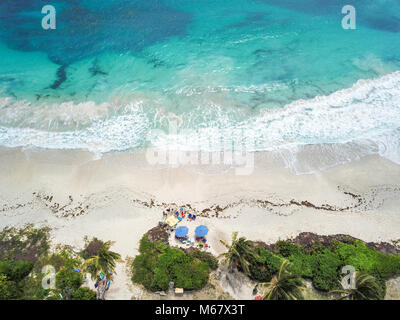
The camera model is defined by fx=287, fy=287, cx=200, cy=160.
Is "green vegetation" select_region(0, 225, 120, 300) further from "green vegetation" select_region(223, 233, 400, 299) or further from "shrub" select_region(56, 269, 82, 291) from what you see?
"green vegetation" select_region(223, 233, 400, 299)

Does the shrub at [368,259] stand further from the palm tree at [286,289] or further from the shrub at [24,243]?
the shrub at [24,243]

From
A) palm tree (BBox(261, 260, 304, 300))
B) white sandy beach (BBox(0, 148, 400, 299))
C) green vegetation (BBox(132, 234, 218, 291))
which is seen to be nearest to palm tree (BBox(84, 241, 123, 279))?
white sandy beach (BBox(0, 148, 400, 299))

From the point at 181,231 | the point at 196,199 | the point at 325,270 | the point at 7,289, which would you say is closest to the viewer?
the point at 7,289

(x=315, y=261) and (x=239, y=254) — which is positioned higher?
(x=239, y=254)

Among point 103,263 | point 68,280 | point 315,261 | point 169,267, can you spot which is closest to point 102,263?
point 103,263

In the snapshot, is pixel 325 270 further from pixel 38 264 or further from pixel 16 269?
pixel 16 269

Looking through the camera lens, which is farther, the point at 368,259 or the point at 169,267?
the point at 368,259
